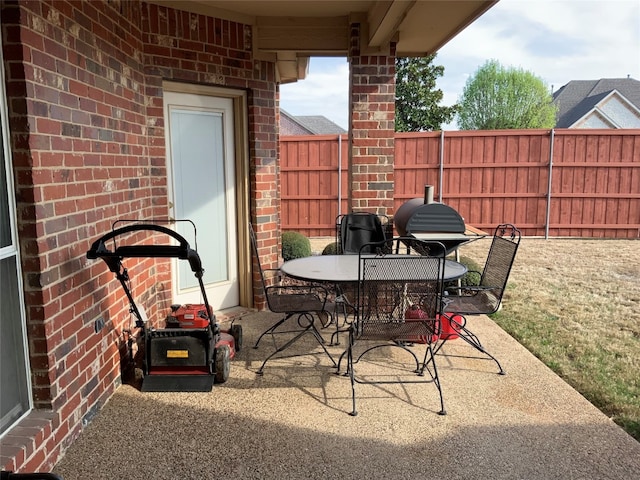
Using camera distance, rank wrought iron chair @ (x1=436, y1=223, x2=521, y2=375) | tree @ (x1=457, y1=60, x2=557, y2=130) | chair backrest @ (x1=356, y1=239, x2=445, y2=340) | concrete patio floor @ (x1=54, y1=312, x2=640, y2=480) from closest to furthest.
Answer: concrete patio floor @ (x1=54, y1=312, x2=640, y2=480) → chair backrest @ (x1=356, y1=239, x2=445, y2=340) → wrought iron chair @ (x1=436, y1=223, x2=521, y2=375) → tree @ (x1=457, y1=60, x2=557, y2=130)

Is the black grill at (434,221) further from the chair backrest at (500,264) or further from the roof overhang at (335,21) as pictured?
the roof overhang at (335,21)

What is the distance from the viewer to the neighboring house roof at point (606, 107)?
2512 cm

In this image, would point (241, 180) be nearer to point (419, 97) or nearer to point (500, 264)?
point (500, 264)

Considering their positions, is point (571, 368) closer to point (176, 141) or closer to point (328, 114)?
point (176, 141)

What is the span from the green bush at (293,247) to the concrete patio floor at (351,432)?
354cm

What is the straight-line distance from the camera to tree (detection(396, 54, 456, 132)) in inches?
863

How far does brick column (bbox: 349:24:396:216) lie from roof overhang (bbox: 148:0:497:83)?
0.37 ft

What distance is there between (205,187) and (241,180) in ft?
1.26

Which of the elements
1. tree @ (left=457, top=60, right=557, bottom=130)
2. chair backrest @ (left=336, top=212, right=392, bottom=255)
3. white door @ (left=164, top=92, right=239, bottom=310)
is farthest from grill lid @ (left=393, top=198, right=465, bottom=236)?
tree @ (left=457, top=60, right=557, bottom=130)

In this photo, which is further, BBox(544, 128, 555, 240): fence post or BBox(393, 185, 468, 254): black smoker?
BBox(544, 128, 555, 240): fence post

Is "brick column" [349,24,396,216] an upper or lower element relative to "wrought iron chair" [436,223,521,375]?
upper

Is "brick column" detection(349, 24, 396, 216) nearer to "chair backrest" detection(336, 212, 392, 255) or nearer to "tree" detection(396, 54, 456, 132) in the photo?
"chair backrest" detection(336, 212, 392, 255)

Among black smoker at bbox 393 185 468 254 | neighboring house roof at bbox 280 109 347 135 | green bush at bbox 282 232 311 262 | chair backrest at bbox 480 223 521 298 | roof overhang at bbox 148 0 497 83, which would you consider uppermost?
neighboring house roof at bbox 280 109 347 135

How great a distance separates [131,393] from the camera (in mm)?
3197
